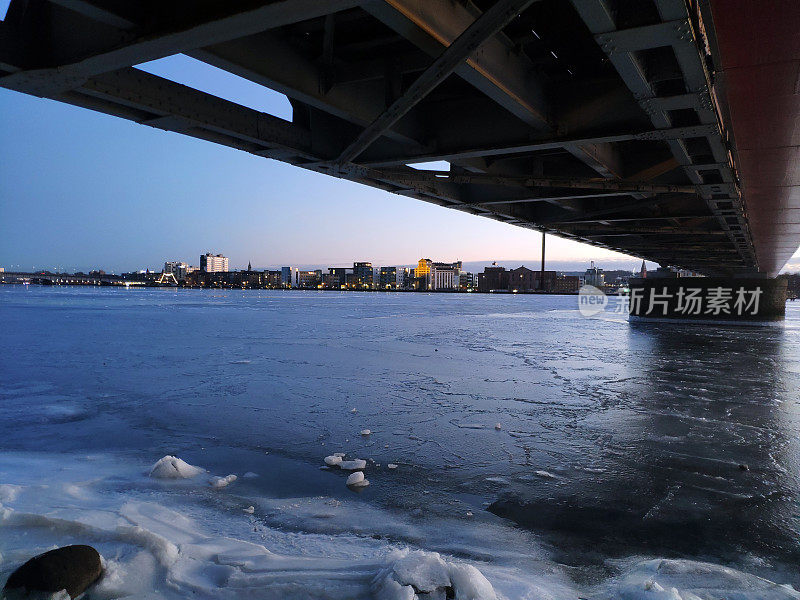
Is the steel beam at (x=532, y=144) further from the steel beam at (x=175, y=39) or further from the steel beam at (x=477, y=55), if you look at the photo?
the steel beam at (x=175, y=39)

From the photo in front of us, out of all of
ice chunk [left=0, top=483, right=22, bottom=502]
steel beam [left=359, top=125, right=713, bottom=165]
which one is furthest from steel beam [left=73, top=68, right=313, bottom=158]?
ice chunk [left=0, top=483, right=22, bottom=502]

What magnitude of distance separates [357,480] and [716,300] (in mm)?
29171

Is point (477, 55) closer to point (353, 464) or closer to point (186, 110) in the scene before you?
point (186, 110)

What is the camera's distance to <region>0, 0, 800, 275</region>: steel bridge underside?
3623 mm

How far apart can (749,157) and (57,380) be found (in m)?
13.2

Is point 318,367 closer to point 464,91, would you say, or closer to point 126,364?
point 126,364

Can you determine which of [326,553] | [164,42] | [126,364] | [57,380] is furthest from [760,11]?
[126,364]

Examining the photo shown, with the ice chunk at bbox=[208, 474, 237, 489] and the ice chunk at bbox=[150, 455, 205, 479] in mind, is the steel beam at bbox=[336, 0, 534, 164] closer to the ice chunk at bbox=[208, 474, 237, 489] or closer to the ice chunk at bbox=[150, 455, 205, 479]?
the ice chunk at bbox=[208, 474, 237, 489]

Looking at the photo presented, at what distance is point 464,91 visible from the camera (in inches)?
286

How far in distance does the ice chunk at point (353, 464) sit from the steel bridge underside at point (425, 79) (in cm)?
373

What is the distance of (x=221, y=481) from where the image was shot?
4312 millimetres

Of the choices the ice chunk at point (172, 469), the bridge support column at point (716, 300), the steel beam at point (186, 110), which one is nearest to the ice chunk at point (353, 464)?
the ice chunk at point (172, 469)

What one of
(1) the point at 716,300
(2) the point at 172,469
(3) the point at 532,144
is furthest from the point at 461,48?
(1) the point at 716,300

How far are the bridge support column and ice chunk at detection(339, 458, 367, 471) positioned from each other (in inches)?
1074
